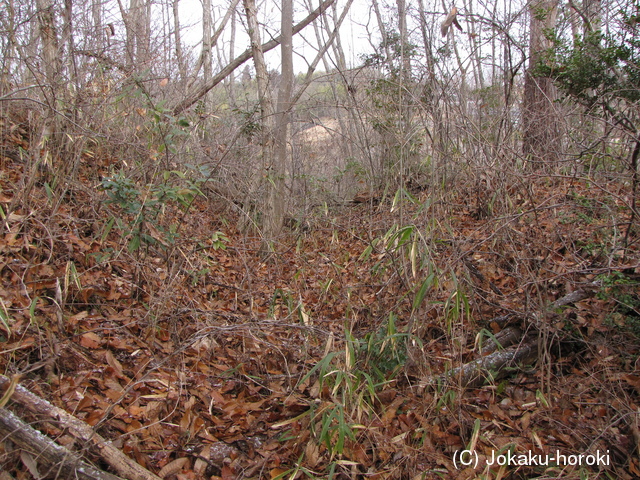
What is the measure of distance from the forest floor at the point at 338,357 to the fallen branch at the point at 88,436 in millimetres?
50

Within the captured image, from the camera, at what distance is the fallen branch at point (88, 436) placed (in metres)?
1.84

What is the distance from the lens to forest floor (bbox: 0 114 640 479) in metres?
2.16

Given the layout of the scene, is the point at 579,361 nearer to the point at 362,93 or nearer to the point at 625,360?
the point at 625,360

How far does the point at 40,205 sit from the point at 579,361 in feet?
13.2

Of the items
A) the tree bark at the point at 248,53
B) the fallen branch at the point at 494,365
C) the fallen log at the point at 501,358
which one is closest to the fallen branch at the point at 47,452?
the fallen log at the point at 501,358

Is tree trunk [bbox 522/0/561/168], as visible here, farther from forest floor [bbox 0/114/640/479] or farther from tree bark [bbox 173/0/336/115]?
tree bark [bbox 173/0/336/115]

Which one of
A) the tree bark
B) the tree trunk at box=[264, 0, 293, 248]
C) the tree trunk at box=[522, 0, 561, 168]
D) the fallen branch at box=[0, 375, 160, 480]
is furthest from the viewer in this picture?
the tree bark

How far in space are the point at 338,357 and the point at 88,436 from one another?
1275 mm

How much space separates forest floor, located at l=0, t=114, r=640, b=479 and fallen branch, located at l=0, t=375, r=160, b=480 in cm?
5

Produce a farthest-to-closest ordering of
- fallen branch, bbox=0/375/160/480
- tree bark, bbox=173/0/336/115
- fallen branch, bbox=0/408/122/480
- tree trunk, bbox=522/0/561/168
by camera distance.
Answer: tree bark, bbox=173/0/336/115 < tree trunk, bbox=522/0/561/168 < fallen branch, bbox=0/375/160/480 < fallen branch, bbox=0/408/122/480

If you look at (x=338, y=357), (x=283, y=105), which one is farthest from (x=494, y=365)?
(x=283, y=105)

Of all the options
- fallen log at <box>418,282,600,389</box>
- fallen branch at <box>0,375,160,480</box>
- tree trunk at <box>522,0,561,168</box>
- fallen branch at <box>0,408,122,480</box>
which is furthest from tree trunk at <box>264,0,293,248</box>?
fallen branch at <box>0,408,122,480</box>

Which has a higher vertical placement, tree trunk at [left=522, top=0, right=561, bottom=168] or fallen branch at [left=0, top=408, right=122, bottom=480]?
tree trunk at [left=522, top=0, right=561, bottom=168]

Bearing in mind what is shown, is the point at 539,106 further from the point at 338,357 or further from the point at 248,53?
Result: the point at 338,357
